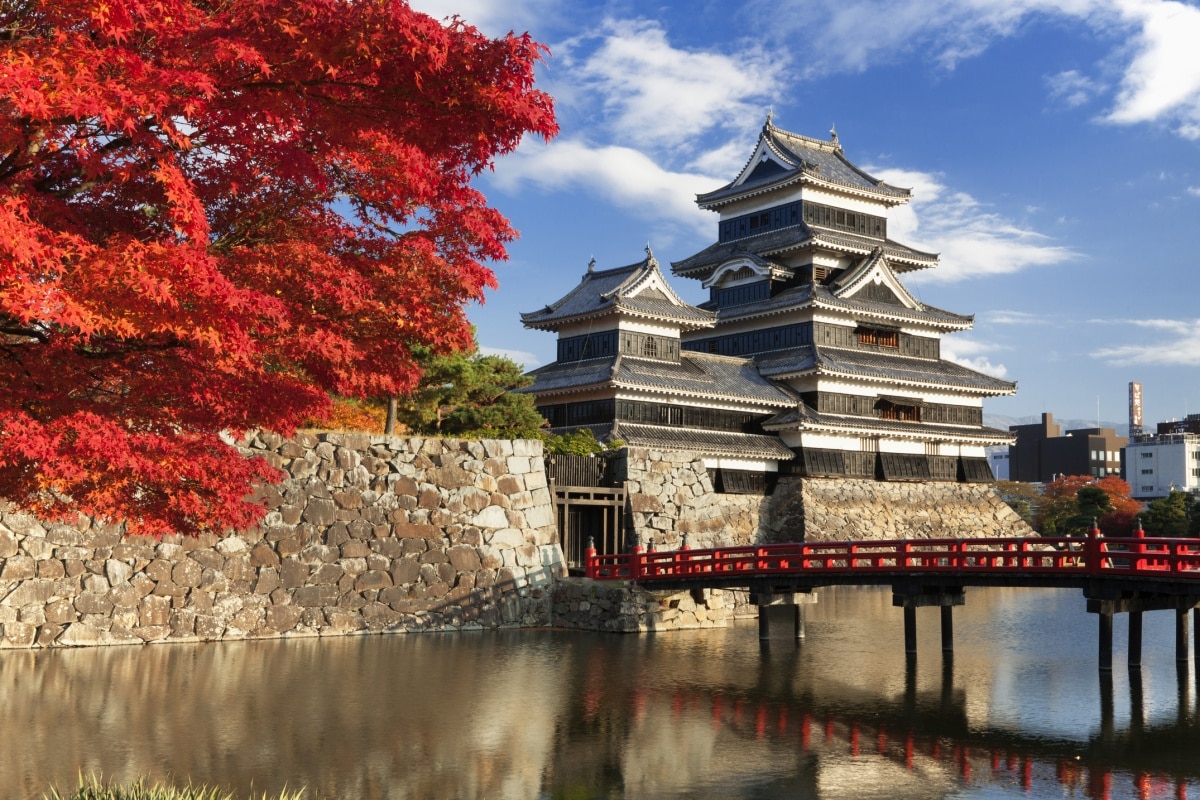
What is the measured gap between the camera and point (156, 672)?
1673 cm

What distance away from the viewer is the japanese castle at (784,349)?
3794 centimetres

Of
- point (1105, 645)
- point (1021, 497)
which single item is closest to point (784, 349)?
point (1105, 645)

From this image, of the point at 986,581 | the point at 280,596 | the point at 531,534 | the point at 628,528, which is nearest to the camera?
the point at 986,581

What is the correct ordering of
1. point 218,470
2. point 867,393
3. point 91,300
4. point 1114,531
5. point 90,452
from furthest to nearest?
point 1114,531 → point 867,393 → point 218,470 → point 90,452 → point 91,300

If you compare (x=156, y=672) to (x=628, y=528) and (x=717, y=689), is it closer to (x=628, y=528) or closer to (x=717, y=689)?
(x=717, y=689)

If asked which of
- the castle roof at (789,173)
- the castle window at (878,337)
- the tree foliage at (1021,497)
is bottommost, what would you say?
the tree foliage at (1021,497)

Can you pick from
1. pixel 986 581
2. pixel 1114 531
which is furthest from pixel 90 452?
pixel 1114 531

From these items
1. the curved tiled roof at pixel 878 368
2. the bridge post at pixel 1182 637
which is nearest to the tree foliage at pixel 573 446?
the curved tiled roof at pixel 878 368

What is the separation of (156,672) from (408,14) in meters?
13.0

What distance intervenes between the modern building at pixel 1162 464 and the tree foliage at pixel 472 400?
74861mm

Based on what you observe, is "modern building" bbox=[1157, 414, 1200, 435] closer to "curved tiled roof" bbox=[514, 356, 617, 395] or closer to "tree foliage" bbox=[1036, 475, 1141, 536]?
"tree foliage" bbox=[1036, 475, 1141, 536]

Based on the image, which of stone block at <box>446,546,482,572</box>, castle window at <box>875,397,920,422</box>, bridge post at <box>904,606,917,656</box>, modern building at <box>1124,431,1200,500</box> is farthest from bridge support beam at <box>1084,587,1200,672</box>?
modern building at <box>1124,431,1200,500</box>

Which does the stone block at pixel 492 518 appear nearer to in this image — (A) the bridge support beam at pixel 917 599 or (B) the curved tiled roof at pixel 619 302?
(A) the bridge support beam at pixel 917 599

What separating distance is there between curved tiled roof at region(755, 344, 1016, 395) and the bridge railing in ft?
56.7
